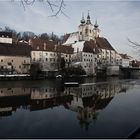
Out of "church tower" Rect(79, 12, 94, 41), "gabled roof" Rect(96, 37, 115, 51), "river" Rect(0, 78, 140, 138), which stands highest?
"church tower" Rect(79, 12, 94, 41)

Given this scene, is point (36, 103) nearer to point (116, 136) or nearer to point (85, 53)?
point (116, 136)

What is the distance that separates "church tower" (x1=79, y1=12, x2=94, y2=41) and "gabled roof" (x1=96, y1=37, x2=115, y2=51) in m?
2.60

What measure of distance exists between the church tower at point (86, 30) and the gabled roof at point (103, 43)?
8.52 feet

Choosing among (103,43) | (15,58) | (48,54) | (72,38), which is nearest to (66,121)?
(15,58)

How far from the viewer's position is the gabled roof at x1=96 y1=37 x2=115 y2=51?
295 ft

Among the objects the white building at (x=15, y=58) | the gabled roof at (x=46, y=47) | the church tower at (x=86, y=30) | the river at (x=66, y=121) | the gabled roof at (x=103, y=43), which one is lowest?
the river at (x=66, y=121)

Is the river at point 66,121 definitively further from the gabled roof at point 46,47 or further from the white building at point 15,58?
the gabled roof at point 46,47

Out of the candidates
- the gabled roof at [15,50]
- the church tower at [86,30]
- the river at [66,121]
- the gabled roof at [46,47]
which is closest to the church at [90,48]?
the church tower at [86,30]

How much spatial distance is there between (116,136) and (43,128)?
3.40 m

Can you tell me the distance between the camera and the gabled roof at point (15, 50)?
5667 centimetres

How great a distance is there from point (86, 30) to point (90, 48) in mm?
12477

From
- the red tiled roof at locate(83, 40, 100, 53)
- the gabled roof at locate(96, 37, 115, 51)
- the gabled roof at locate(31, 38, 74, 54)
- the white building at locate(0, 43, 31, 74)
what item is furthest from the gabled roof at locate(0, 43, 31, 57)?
the gabled roof at locate(96, 37, 115, 51)

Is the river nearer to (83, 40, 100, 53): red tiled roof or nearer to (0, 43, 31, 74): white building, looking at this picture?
(0, 43, 31, 74): white building

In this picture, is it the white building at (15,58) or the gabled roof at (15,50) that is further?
the gabled roof at (15,50)
